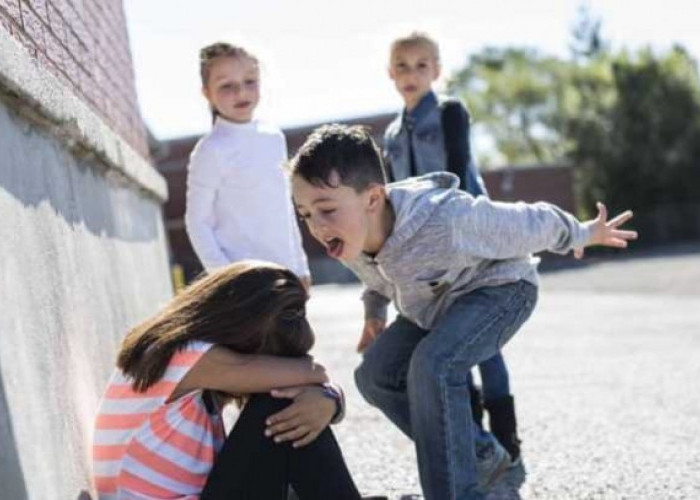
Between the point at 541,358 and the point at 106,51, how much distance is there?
4.45m

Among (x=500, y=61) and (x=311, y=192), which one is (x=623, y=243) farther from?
(x=500, y=61)

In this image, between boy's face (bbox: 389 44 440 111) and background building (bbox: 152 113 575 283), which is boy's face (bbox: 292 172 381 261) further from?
background building (bbox: 152 113 575 283)

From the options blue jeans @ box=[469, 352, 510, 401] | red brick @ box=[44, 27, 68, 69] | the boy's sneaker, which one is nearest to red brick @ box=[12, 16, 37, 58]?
red brick @ box=[44, 27, 68, 69]

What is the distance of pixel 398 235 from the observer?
3.51 meters

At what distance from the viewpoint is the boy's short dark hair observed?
11.2 feet

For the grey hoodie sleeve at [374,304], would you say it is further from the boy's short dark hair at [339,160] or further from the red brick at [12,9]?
the red brick at [12,9]

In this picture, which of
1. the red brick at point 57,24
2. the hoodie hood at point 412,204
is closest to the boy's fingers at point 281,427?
the hoodie hood at point 412,204

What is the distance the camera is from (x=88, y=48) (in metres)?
5.32

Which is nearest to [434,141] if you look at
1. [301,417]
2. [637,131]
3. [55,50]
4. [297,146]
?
[55,50]

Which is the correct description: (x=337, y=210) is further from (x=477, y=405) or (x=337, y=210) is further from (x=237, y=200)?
(x=477, y=405)

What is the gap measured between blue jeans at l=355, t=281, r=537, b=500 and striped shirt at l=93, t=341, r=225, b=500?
2.26ft

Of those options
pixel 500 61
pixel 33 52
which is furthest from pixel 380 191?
pixel 500 61

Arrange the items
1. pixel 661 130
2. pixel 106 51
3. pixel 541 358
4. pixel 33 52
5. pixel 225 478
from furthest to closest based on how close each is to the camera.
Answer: pixel 661 130, pixel 541 358, pixel 106 51, pixel 33 52, pixel 225 478

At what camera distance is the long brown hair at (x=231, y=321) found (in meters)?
3.02
